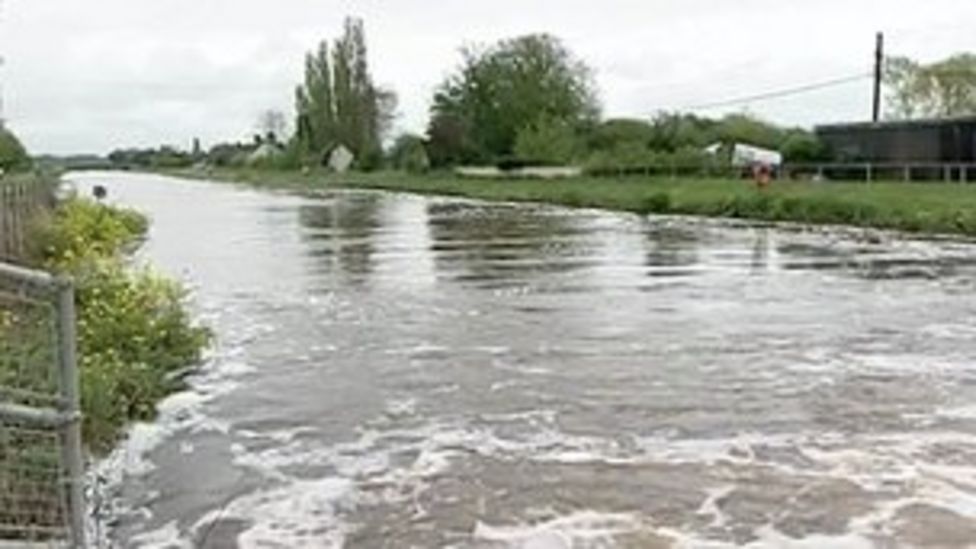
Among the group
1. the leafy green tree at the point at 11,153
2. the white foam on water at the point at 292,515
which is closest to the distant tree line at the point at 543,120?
the leafy green tree at the point at 11,153

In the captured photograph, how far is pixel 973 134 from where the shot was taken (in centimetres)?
4772

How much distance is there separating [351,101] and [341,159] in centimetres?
617

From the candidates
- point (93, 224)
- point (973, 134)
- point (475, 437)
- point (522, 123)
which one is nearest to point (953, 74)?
point (522, 123)

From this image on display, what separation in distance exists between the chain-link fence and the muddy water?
2.75 feet

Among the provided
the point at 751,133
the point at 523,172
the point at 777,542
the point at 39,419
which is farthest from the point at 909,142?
the point at 39,419

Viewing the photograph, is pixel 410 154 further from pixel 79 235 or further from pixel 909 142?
pixel 79 235

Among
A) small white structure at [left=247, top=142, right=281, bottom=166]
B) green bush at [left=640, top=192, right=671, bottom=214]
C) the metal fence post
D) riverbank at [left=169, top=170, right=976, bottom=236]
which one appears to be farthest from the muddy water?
small white structure at [left=247, top=142, right=281, bottom=166]

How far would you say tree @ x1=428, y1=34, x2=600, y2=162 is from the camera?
3509 inches

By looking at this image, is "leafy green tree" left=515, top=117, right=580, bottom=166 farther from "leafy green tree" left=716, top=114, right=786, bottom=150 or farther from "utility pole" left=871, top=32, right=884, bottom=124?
"utility pole" left=871, top=32, right=884, bottom=124

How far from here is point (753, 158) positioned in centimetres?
6081

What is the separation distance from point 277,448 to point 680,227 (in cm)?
2721

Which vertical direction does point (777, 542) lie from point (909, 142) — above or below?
below

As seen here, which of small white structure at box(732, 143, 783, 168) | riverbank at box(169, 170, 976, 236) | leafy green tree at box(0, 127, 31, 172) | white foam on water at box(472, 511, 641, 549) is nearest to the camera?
white foam on water at box(472, 511, 641, 549)

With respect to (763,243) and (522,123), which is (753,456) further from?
(522,123)
